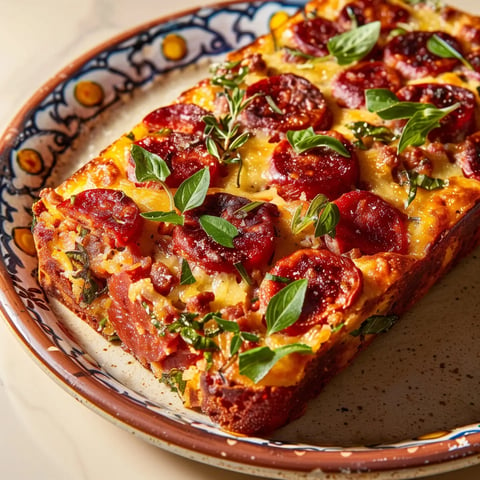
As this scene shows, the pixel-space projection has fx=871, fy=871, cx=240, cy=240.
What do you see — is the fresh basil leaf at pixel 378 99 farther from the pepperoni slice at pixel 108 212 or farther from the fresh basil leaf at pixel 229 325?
the fresh basil leaf at pixel 229 325

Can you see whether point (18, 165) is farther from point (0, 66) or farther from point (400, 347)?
point (400, 347)

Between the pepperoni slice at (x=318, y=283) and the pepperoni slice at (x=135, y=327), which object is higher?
the pepperoni slice at (x=135, y=327)

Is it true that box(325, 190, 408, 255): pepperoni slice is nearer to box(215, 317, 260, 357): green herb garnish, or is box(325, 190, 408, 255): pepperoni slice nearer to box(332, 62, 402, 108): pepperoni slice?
box(215, 317, 260, 357): green herb garnish

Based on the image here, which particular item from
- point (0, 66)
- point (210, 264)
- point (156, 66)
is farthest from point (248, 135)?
point (0, 66)

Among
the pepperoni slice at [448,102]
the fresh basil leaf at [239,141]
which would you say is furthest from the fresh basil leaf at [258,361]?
the pepperoni slice at [448,102]

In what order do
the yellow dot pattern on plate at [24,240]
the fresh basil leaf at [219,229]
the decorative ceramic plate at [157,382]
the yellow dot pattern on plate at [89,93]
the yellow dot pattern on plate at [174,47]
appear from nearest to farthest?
the decorative ceramic plate at [157,382], the fresh basil leaf at [219,229], the yellow dot pattern on plate at [24,240], the yellow dot pattern on plate at [89,93], the yellow dot pattern on plate at [174,47]

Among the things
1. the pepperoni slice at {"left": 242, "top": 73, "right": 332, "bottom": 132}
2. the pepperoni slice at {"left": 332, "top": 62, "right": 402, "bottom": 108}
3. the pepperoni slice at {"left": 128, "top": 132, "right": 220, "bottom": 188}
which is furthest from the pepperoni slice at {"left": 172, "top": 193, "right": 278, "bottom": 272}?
the pepperoni slice at {"left": 332, "top": 62, "right": 402, "bottom": 108}

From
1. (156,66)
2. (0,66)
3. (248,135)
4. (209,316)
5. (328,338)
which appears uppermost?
(0,66)
